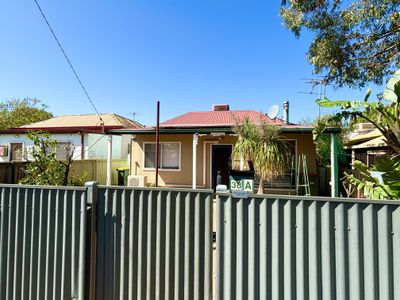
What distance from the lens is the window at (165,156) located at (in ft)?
40.8

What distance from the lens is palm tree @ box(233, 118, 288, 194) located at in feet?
28.8

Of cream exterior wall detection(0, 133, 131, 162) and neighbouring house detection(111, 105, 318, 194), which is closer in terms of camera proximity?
neighbouring house detection(111, 105, 318, 194)

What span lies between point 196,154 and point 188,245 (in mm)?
9592

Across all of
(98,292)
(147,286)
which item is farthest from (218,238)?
(98,292)

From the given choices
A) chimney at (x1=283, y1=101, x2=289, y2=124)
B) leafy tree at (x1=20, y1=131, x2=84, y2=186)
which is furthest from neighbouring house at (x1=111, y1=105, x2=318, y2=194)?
leafy tree at (x1=20, y1=131, x2=84, y2=186)

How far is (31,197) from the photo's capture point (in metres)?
3.03

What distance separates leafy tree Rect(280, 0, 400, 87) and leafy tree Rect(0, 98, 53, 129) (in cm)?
3075

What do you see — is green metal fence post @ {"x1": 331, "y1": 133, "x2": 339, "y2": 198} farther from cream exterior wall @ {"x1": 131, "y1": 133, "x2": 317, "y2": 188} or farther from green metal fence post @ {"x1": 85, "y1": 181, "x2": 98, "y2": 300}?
green metal fence post @ {"x1": 85, "y1": 181, "x2": 98, "y2": 300}

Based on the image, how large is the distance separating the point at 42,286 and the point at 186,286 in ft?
5.14

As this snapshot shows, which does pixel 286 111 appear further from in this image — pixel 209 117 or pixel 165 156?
pixel 165 156

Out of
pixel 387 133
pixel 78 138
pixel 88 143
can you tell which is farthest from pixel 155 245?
pixel 78 138

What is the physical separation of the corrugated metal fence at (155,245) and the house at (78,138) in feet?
44.5

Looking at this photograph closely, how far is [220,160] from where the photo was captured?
1217 centimetres

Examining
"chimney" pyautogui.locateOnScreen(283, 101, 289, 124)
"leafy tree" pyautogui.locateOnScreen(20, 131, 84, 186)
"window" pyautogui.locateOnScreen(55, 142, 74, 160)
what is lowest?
"leafy tree" pyautogui.locateOnScreen(20, 131, 84, 186)
